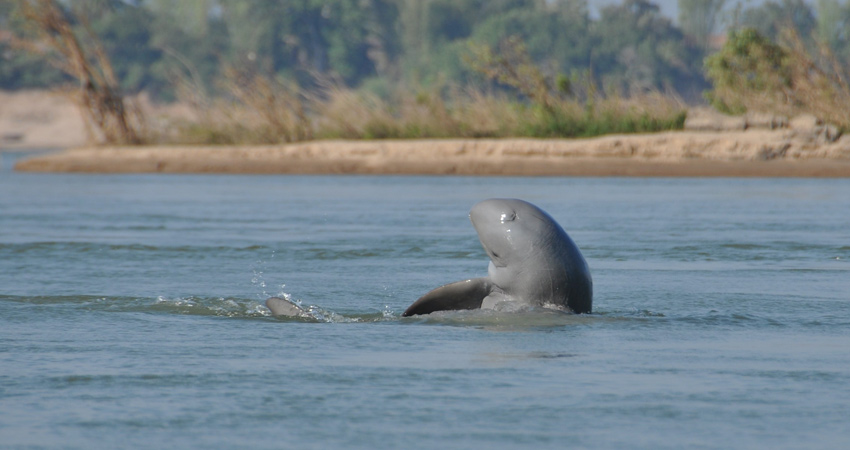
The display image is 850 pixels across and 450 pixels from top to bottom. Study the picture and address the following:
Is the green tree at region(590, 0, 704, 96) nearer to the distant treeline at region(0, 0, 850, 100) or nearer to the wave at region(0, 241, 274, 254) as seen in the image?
the distant treeline at region(0, 0, 850, 100)

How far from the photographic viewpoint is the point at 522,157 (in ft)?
77.7

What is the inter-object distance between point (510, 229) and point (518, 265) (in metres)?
0.18

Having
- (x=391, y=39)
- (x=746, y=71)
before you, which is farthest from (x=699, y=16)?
(x=746, y=71)

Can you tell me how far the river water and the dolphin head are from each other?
0.29m

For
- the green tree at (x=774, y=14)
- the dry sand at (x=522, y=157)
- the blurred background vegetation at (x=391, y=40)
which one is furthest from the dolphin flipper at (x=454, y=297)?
the green tree at (x=774, y=14)

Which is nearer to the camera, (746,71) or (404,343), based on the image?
(404,343)

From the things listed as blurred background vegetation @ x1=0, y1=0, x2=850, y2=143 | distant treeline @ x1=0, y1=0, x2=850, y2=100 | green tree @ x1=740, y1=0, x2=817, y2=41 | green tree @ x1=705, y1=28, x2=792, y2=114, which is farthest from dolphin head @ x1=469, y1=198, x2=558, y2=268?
green tree @ x1=740, y1=0, x2=817, y2=41

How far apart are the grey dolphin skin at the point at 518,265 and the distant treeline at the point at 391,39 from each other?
7466 centimetres

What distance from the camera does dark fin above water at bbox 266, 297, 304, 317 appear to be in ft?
22.7

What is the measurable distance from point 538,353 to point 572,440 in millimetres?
1579

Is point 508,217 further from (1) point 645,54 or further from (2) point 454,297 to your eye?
(1) point 645,54

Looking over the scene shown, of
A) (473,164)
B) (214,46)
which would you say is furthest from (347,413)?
(214,46)

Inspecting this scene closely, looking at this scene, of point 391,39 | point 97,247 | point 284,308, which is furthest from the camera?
point 391,39

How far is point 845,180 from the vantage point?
813 inches
